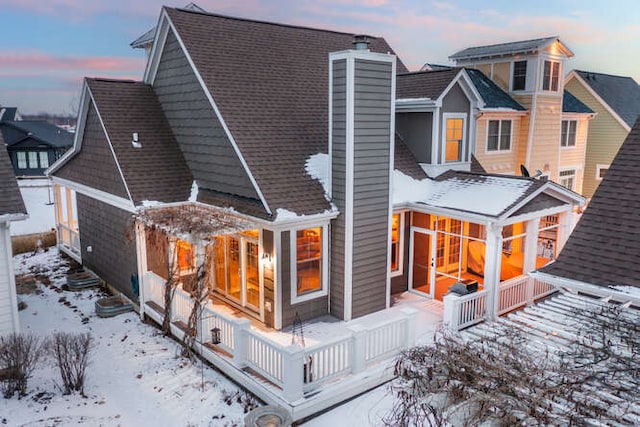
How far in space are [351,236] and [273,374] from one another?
385cm

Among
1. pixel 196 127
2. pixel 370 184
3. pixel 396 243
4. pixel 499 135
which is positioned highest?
pixel 196 127

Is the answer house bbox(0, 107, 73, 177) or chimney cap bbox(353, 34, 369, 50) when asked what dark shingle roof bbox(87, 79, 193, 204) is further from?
house bbox(0, 107, 73, 177)

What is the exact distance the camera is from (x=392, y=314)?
11.9m

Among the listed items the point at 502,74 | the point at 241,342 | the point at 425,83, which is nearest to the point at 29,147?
the point at 425,83

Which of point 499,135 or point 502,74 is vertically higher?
point 502,74

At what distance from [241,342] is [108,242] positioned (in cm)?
676

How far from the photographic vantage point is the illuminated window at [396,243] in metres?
13.1

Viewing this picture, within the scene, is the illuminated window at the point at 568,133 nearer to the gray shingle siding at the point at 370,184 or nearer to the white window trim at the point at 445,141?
the white window trim at the point at 445,141

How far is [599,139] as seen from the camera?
25.4 metres

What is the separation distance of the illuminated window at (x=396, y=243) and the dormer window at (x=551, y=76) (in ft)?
30.6

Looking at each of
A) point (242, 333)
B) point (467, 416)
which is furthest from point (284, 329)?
point (467, 416)

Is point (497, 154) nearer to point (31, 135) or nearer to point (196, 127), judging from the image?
point (196, 127)

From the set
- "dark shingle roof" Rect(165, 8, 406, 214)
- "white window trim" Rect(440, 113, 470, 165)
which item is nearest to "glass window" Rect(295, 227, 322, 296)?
"dark shingle roof" Rect(165, 8, 406, 214)

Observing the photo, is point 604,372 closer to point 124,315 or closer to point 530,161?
point 124,315
